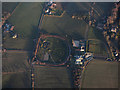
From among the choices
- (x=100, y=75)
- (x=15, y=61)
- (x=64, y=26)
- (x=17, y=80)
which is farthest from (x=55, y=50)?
(x=100, y=75)

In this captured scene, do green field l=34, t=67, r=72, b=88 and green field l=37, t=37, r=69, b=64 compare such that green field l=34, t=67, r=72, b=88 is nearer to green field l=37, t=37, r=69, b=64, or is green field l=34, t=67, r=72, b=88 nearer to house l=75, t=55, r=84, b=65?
green field l=37, t=37, r=69, b=64

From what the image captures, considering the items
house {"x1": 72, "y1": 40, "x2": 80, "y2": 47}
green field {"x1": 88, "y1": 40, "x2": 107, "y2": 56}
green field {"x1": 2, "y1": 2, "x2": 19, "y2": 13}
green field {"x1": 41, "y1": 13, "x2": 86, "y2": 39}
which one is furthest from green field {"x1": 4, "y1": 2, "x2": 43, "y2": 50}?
green field {"x1": 88, "y1": 40, "x2": 107, "y2": 56}

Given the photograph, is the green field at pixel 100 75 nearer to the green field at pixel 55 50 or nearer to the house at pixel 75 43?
the house at pixel 75 43

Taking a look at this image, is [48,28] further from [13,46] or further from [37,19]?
[13,46]

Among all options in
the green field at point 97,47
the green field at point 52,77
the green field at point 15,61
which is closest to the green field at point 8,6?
the green field at point 15,61

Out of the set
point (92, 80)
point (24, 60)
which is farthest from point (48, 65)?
point (92, 80)
